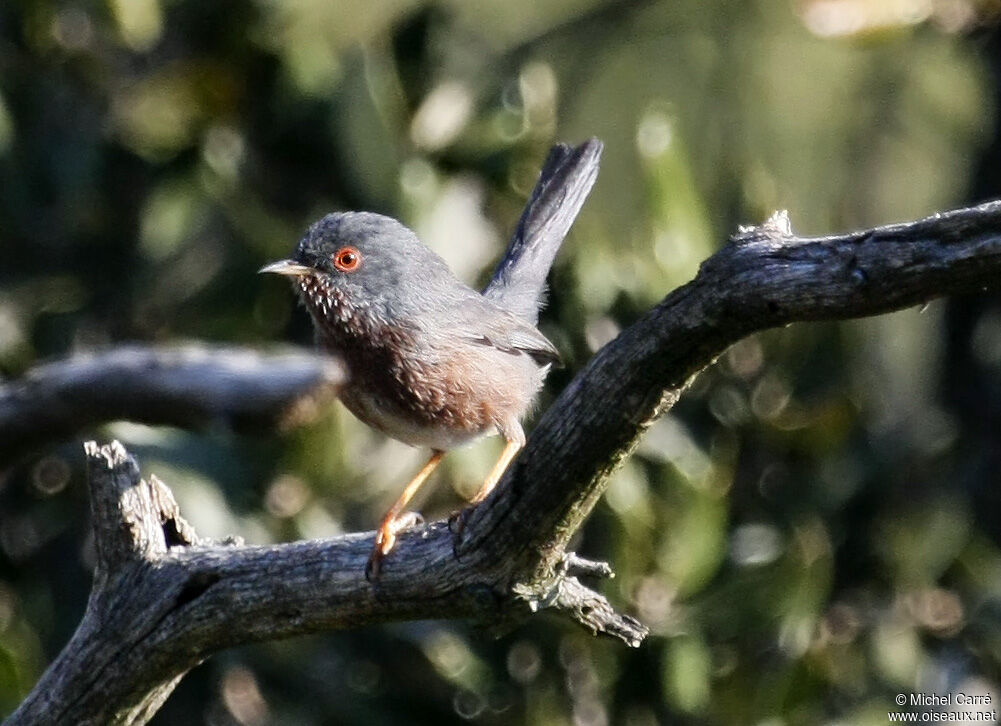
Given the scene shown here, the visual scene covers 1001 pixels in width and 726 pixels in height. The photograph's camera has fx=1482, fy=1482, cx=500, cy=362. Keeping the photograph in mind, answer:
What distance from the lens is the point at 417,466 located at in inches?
243

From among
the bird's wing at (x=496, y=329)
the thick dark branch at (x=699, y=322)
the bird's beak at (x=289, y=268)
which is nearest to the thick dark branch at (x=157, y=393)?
the thick dark branch at (x=699, y=322)

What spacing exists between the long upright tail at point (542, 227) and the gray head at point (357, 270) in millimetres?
517

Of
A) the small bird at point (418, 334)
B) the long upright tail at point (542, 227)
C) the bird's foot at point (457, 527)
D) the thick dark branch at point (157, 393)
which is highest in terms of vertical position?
the long upright tail at point (542, 227)

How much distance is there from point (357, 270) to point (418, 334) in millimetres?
308

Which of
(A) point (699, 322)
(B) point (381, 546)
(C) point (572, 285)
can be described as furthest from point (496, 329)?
(A) point (699, 322)

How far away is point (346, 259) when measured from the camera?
4.78 meters

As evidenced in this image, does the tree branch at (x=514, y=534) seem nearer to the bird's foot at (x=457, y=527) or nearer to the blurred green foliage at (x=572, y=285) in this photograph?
the bird's foot at (x=457, y=527)

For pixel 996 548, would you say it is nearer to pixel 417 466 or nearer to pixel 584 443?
pixel 417 466

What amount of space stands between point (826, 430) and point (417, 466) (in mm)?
1709

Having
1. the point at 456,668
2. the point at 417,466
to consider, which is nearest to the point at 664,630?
the point at 456,668

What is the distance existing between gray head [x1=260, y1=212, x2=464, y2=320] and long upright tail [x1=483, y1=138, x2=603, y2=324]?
20.3 inches

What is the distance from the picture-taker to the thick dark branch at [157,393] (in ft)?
9.75

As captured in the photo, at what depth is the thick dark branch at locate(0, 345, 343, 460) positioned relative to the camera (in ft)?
9.75

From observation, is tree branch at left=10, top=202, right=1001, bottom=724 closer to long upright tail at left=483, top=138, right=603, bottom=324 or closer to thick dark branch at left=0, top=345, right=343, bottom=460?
thick dark branch at left=0, top=345, right=343, bottom=460
